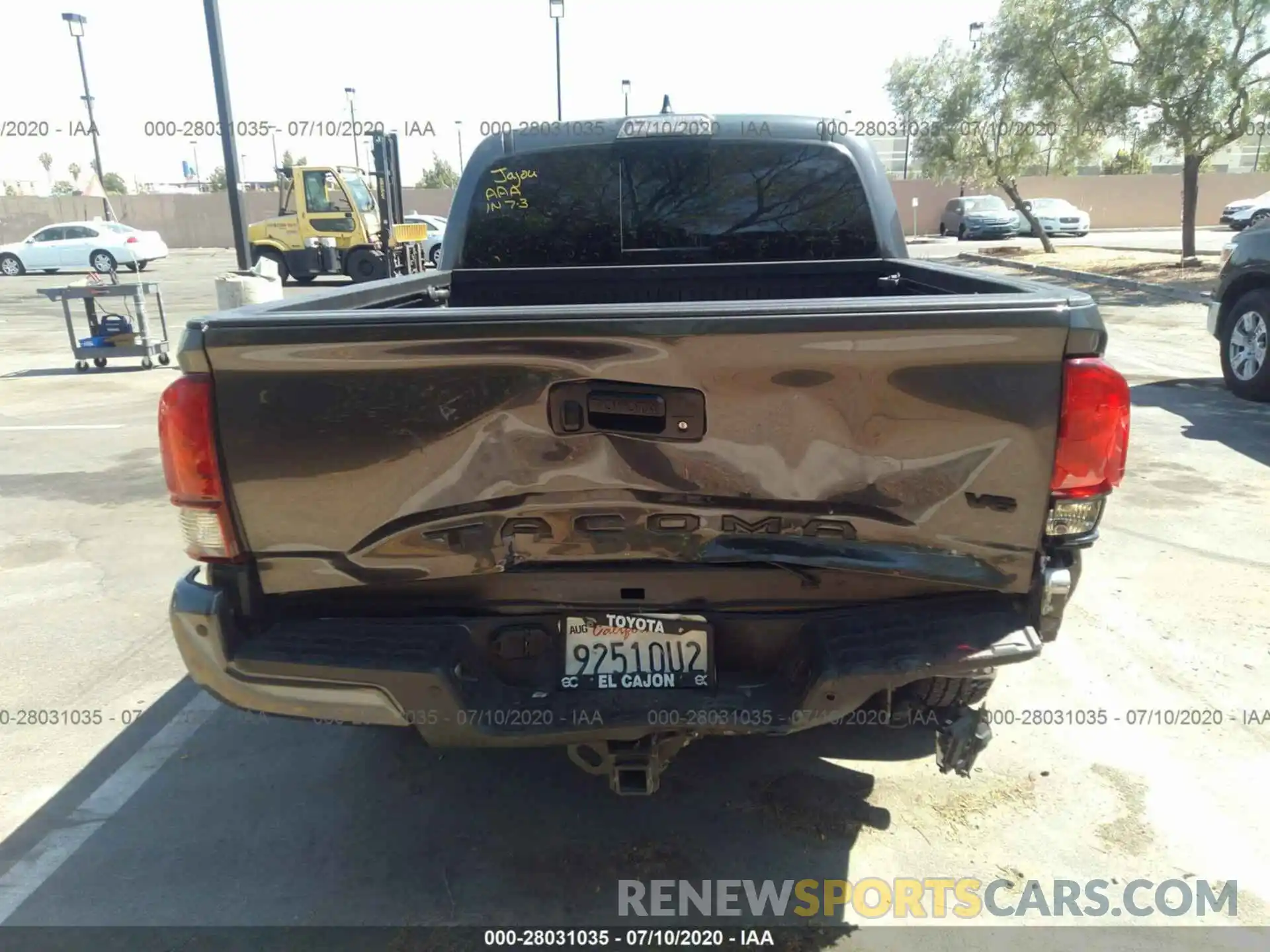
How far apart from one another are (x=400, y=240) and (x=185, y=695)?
6615 millimetres

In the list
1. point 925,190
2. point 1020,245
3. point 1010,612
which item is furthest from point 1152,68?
point 925,190

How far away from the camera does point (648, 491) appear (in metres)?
2.23

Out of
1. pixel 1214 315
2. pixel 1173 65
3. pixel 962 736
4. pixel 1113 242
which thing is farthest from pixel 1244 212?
pixel 962 736

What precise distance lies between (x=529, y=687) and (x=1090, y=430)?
5.12 feet

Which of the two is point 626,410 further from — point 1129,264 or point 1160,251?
point 1160,251

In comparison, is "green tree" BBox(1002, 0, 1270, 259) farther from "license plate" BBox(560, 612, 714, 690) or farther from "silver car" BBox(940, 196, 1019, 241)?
"license plate" BBox(560, 612, 714, 690)

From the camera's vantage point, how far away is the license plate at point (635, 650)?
2367mm

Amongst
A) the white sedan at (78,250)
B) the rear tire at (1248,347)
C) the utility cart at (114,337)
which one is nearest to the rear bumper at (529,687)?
the rear tire at (1248,347)

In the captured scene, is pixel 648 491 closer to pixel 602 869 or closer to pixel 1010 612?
pixel 1010 612

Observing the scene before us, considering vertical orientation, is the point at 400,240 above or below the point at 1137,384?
above

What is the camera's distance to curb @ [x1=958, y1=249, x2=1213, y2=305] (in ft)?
52.9

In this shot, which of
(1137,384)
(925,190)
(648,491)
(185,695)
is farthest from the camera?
(925,190)

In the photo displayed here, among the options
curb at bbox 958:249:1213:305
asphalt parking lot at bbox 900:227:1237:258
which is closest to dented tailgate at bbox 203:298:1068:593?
curb at bbox 958:249:1213:305

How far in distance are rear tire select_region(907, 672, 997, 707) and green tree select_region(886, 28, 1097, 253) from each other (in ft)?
73.7
